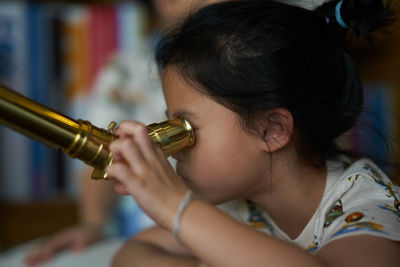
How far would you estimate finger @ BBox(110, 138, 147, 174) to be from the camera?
0.50 metres

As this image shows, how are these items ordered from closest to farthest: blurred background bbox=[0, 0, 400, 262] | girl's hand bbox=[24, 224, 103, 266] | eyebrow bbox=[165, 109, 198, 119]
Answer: eyebrow bbox=[165, 109, 198, 119] → girl's hand bbox=[24, 224, 103, 266] → blurred background bbox=[0, 0, 400, 262]

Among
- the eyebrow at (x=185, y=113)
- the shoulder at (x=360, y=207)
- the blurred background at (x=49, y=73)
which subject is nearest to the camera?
the shoulder at (x=360, y=207)

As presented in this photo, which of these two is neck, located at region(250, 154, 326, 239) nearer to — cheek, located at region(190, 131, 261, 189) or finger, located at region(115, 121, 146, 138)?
cheek, located at region(190, 131, 261, 189)

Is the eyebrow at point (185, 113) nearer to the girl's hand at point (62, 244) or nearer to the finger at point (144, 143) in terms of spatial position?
the finger at point (144, 143)

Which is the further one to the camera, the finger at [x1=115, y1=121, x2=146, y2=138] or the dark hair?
the dark hair

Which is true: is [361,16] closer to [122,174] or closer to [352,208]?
[352,208]

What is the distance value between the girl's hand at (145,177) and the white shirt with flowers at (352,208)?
8.4 inches

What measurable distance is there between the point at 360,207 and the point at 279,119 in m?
0.18

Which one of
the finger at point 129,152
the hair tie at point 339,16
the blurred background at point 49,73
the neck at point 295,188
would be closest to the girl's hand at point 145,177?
the finger at point 129,152

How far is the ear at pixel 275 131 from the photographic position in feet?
2.29

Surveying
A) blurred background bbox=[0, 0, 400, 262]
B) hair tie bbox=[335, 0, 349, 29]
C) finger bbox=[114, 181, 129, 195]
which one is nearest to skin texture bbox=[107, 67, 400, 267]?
finger bbox=[114, 181, 129, 195]

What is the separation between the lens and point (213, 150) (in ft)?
2.15

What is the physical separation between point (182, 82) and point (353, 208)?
306mm

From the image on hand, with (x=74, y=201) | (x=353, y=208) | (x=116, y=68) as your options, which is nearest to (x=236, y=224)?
(x=353, y=208)
